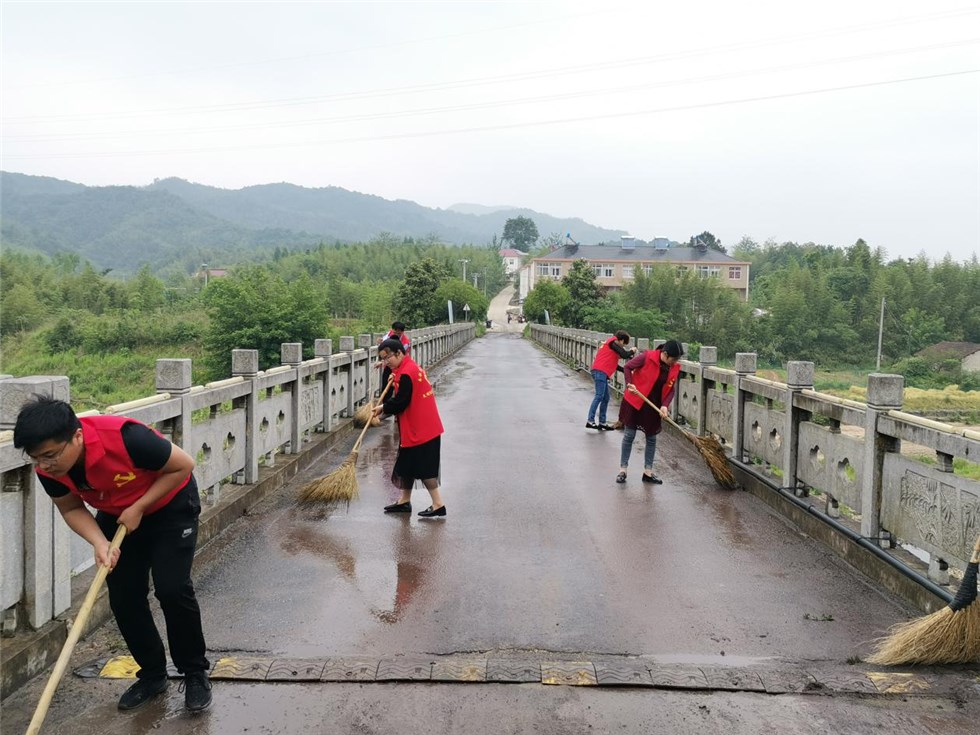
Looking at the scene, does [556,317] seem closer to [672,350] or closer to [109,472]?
[672,350]

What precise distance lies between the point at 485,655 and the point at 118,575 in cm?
179

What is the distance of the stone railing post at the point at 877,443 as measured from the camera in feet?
18.2

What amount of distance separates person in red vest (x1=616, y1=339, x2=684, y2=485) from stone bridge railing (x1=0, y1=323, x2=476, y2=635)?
11.9ft

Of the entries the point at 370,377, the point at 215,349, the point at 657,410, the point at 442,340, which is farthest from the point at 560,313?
the point at 657,410

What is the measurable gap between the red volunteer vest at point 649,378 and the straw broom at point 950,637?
460 centimetres

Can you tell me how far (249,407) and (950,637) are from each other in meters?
5.64

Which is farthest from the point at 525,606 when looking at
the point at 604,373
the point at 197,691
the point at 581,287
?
the point at 581,287

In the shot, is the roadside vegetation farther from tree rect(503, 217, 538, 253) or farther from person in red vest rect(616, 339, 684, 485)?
tree rect(503, 217, 538, 253)

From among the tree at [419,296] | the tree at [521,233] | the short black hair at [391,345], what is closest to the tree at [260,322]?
the tree at [419,296]

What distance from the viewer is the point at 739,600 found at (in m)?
5.11

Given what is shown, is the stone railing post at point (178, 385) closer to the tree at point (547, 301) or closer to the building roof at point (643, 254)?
the tree at point (547, 301)

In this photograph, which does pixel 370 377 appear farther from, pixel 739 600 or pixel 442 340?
pixel 442 340

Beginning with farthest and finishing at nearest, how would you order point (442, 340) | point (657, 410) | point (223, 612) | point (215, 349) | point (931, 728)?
1. point (215, 349)
2. point (442, 340)
3. point (657, 410)
4. point (223, 612)
5. point (931, 728)

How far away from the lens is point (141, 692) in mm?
3643
